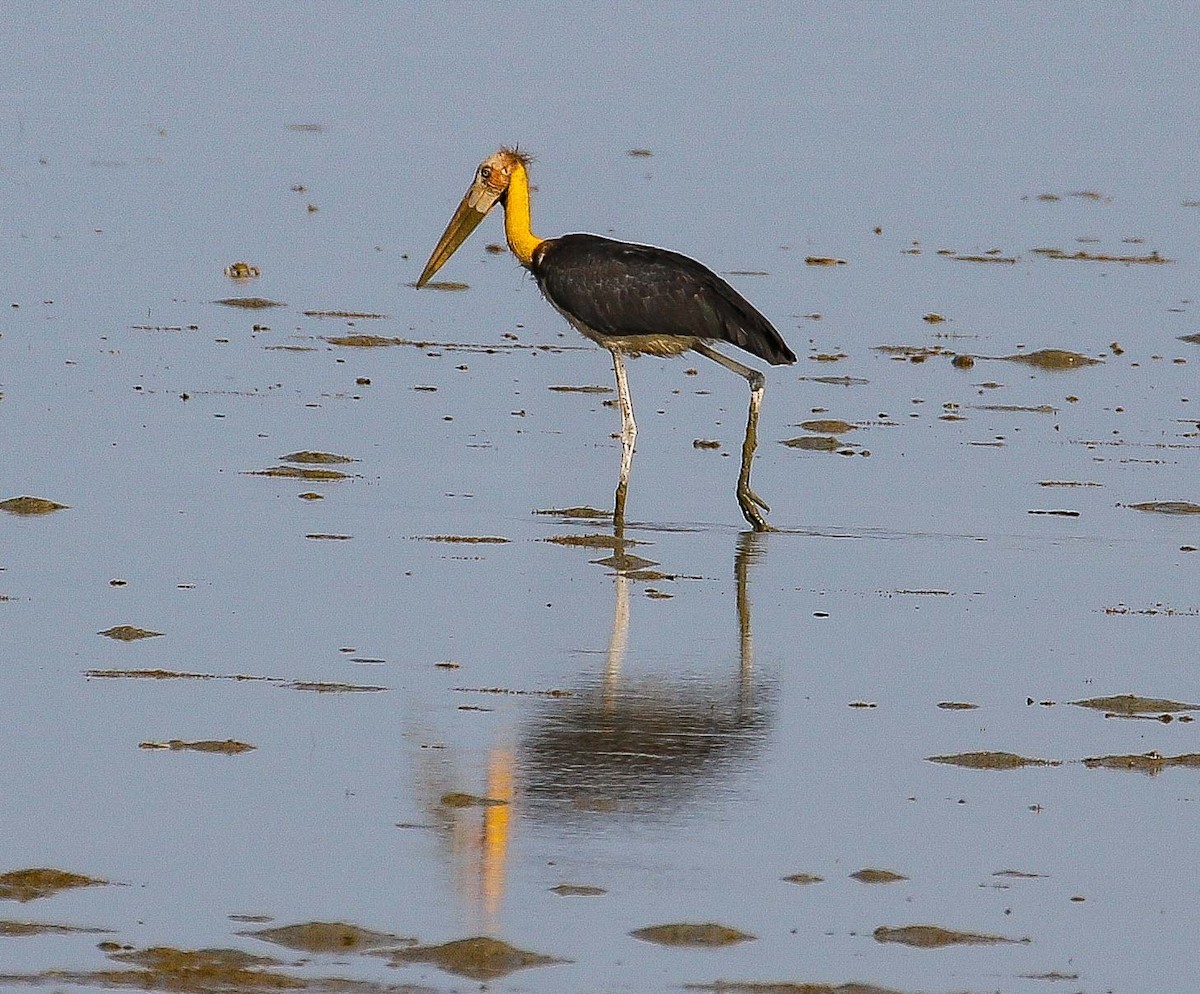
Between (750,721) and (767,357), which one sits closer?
(750,721)

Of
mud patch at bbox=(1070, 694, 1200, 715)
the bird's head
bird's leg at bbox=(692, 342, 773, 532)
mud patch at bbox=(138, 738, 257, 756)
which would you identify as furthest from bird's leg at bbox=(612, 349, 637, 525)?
mud patch at bbox=(138, 738, 257, 756)

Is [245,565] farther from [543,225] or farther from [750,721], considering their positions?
[543,225]

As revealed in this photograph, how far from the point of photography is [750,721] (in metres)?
11.2

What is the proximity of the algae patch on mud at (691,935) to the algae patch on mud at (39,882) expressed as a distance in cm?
164

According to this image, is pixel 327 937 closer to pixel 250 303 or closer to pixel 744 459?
pixel 744 459

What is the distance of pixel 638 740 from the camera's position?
10750 mm

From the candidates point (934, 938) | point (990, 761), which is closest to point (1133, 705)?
point (990, 761)

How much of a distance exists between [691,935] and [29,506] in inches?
278

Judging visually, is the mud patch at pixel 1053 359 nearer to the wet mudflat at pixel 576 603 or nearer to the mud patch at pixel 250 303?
the wet mudflat at pixel 576 603

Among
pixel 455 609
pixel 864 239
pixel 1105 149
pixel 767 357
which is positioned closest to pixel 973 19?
pixel 1105 149

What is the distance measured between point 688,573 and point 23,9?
123 ft

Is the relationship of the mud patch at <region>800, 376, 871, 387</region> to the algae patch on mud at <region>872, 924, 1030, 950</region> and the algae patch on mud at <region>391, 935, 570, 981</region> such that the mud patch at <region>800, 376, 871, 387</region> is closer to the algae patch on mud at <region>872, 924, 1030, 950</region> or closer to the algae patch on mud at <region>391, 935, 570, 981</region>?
the algae patch on mud at <region>872, 924, 1030, 950</region>

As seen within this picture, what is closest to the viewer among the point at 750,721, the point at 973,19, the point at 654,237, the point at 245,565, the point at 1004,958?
the point at 1004,958

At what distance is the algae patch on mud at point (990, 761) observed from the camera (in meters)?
10.6
